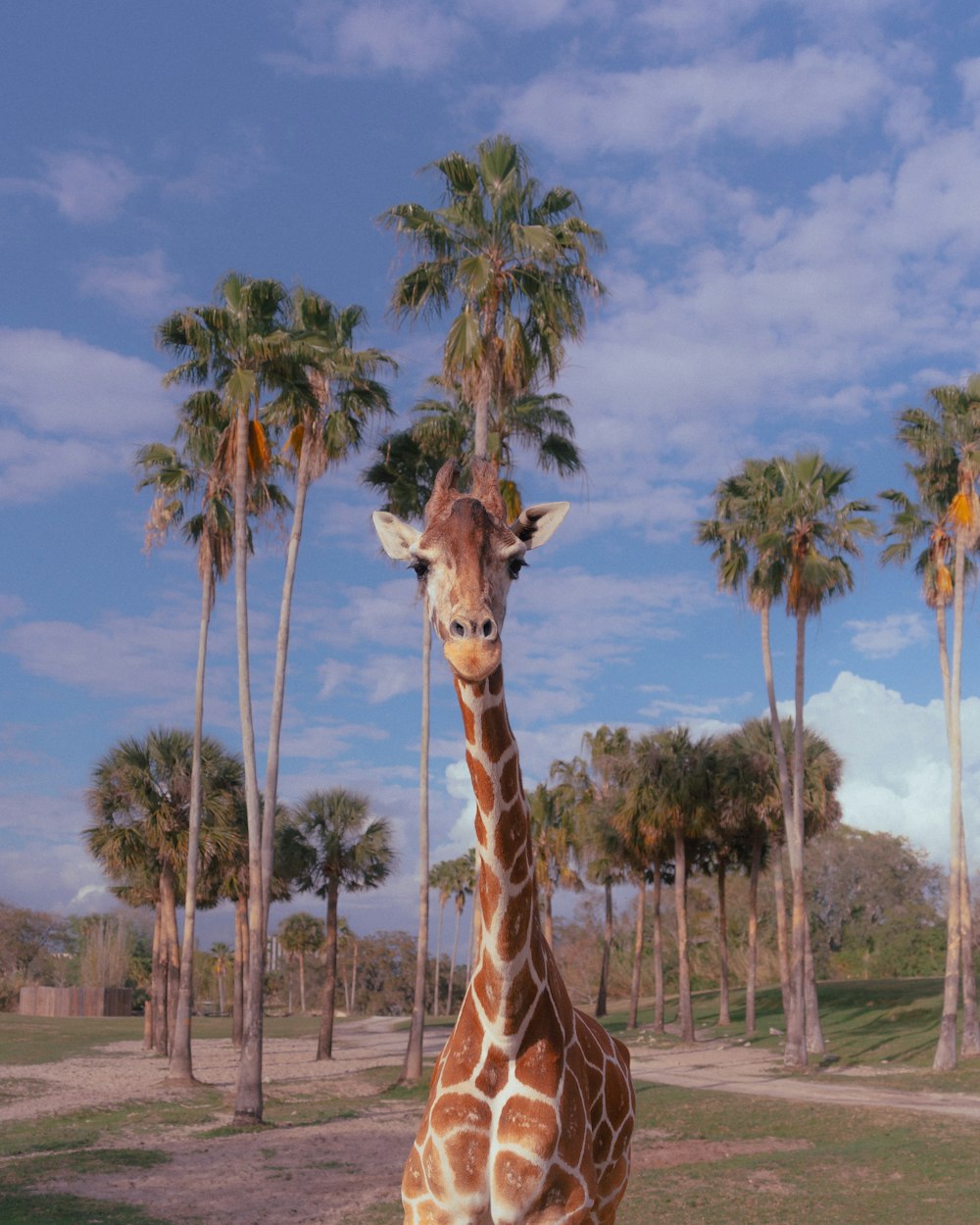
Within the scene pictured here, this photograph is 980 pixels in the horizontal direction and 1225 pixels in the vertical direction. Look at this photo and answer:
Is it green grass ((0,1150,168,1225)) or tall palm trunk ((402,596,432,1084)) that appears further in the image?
tall palm trunk ((402,596,432,1084))

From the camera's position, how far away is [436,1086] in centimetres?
514

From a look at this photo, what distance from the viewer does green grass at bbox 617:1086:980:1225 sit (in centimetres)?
1277

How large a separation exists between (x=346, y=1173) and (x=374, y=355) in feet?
48.3

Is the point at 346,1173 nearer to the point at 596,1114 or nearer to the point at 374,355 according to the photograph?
the point at 596,1114

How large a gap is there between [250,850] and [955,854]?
17.7 meters

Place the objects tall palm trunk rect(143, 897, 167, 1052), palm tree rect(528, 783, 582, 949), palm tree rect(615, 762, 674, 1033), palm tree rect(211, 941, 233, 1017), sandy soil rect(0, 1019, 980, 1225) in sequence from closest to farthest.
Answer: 1. sandy soil rect(0, 1019, 980, 1225)
2. tall palm trunk rect(143, 897, 167, 1052)
3. palm tree rect(615, 762, 674, 1033)
4. palm tree rect(528, 783, 582, 949)
5. palm tree rect(211, 941, 233, 1017)

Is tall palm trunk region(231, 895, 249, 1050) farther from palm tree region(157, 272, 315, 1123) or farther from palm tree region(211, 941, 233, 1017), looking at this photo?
palm tree region(211, 941, 233, 1017)

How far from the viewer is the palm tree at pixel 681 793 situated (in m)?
35.9

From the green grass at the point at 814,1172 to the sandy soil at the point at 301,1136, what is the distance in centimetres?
88

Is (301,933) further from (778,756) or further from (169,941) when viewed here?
(778,756)

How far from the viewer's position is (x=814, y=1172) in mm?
15070

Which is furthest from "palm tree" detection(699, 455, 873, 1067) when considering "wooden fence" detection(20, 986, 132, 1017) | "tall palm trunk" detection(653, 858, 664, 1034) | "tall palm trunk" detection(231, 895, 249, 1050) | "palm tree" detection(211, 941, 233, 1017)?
"palm tree" detection(211, 941, 233, 1017)

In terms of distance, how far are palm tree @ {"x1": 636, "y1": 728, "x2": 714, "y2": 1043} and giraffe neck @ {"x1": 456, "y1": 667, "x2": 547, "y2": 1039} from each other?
1242 inches

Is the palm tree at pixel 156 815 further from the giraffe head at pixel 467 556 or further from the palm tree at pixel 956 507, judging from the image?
the giraffe head at pixel 467 556
